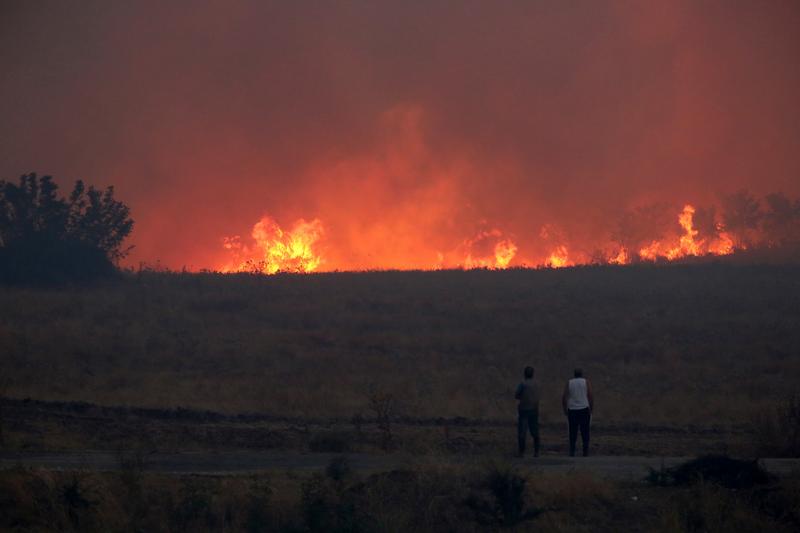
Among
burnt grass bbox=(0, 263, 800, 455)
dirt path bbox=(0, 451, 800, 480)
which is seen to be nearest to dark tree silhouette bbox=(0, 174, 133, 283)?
burnt grass bbox=(0, 263, 800, 455)

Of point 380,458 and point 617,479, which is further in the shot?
point 380,458

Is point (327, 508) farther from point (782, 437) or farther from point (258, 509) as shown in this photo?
point (782, 437)

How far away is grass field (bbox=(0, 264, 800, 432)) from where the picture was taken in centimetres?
2856

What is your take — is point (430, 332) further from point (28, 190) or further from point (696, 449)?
point (28, 190)

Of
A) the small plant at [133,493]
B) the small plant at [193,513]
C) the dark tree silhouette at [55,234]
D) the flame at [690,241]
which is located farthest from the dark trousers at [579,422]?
the flame at [690,241]

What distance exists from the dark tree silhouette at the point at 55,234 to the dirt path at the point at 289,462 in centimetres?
3569

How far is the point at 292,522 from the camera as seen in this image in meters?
14.1

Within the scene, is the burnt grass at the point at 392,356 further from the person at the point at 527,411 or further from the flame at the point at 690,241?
the flame at the point at 690,241

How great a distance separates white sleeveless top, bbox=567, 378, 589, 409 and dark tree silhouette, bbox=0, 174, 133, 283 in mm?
39012

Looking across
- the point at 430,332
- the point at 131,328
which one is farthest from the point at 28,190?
the point at 430,332

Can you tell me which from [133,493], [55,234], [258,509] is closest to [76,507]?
[133,493]

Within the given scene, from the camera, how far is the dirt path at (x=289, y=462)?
16.5 m

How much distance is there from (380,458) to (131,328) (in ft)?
76.6

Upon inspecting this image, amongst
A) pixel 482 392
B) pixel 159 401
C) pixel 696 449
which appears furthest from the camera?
pixel 482 392
